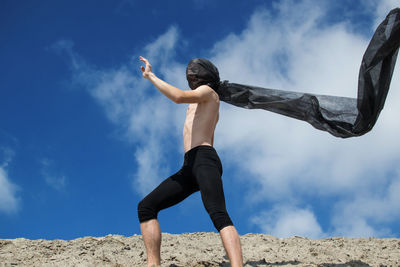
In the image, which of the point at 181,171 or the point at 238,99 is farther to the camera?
the point at 238,99

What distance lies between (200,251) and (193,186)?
2500mm

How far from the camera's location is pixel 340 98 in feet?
16.1

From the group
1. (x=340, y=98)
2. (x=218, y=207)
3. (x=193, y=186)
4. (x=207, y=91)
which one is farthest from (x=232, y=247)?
(x=340, y=98)

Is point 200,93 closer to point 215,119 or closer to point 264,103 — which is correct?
point 215,119

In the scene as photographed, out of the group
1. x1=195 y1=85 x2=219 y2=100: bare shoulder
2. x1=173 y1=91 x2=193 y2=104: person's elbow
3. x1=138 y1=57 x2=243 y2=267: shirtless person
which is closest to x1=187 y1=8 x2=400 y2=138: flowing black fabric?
x1=195 y1=85 x2=219 y2=100: bare shoulder

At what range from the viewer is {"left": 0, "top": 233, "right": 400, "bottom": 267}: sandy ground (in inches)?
226

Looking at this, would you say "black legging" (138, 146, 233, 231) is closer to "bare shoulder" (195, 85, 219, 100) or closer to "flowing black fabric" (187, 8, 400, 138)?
"bare shoulder" (195, 85, 219, 100)

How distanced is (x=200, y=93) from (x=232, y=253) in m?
1.50

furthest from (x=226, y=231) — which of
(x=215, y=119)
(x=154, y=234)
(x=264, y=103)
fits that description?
(x=264, y=103)

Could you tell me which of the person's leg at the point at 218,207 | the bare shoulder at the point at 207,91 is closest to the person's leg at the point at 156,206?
the person's leg at the point at 218,207

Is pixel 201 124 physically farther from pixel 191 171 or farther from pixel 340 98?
pixel 340 98

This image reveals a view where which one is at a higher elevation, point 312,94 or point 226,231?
point 312,94

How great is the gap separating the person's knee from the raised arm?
1082 millimetres

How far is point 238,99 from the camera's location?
5.07 metres
